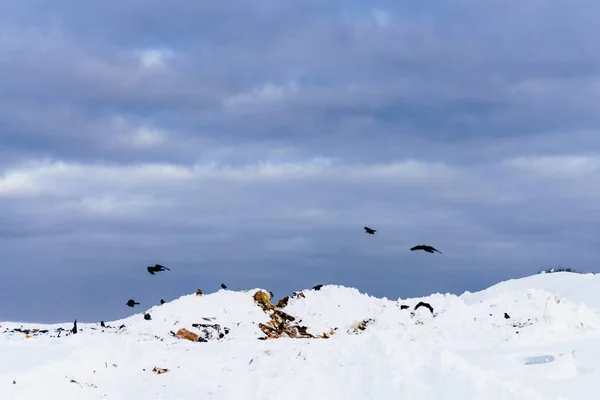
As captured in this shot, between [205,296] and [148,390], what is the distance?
1018cm

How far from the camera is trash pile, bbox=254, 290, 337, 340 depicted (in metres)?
19.1

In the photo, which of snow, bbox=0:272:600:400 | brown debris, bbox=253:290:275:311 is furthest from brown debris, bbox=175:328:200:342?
brown debris, bbox=253:290:275:311

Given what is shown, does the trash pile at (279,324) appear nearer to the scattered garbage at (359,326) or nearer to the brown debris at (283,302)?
the brown debris at (283,302)

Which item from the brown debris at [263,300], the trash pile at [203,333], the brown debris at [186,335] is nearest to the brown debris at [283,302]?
the brown debris at [263,300]

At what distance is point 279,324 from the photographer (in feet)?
66.3

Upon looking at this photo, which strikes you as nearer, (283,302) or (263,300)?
(263,300)

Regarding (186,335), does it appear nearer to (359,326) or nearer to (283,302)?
(359,326)

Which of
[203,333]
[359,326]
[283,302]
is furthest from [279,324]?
[203,333]

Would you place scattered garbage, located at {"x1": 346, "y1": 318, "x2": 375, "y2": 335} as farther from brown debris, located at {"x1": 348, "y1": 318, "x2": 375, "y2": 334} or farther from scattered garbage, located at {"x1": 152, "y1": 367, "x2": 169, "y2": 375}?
scattered garbage, located at {"x1": 152, "y1": 367, "x2": 169, "y2": 375}

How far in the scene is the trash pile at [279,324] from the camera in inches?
752

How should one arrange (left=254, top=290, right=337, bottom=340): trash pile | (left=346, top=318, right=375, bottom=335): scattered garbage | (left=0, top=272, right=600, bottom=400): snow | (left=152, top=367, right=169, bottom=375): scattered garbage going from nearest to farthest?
(left=0, top=272, right=600, bottom=400): snow
(left=152, top=367, right=169, bottom=375): scattered garbage
(left=254, top=290, right=337, bottom=340): trash pile
(left=346, top=318, right=375, bottom=335): scattered garbage

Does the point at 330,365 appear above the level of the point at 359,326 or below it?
below

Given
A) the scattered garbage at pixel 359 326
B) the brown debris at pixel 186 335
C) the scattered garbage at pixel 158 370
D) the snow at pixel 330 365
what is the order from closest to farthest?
1. the snow at pixel 330 365
2. the scattered garbage at pixel 158 370
3. the brown debris at pixel 186 335
4. the scattered garbage at pixel 359 326

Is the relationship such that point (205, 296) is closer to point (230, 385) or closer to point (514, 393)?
point (230, 385)
